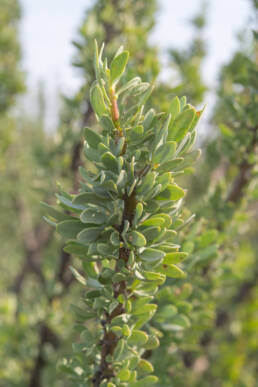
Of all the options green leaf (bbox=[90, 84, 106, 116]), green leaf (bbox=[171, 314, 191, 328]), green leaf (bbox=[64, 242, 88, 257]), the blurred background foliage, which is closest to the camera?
green leaf (bbox=[90, 84, 106, 116])

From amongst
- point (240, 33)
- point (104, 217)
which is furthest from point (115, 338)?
point (240, 33)

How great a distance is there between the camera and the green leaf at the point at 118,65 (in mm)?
643

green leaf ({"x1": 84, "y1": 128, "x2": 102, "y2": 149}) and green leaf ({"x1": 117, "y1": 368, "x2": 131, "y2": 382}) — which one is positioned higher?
green leaf ({"x1": 84, "y1": 128, "x2": 102, "y2": 149})

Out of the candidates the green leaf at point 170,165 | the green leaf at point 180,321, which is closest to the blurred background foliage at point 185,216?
the green leaf at point 180,321

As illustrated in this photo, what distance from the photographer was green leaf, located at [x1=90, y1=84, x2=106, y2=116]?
2.08 feet

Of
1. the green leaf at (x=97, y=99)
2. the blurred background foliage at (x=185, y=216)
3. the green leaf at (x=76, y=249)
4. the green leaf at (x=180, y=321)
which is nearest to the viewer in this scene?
the green leaf at (x=97, y=99)

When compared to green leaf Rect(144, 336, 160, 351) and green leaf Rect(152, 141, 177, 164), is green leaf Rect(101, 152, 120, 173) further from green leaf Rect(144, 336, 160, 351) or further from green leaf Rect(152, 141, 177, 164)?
green leaf Rect(144, 336, 160, 351)

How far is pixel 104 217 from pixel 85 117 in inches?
52.7

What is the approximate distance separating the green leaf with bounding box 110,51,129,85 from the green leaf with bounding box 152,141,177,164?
0.17 m

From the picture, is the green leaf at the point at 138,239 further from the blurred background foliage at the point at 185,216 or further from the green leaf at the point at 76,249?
the blurred background foliage at the point at 185,216

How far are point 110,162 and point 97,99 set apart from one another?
0.13m

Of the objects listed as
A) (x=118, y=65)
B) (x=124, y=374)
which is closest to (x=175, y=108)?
(x=118, y=65)

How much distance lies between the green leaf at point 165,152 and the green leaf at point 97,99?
14 cm

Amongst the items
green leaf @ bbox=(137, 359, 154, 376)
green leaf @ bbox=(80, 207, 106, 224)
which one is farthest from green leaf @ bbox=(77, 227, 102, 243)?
green leaf @ bbox=(137, 359, 154, 376)
